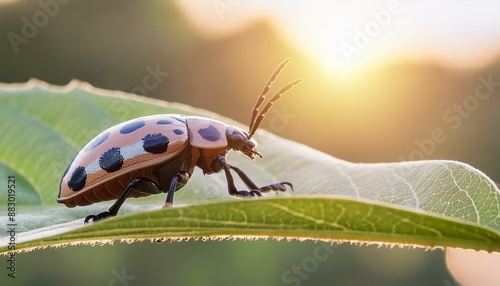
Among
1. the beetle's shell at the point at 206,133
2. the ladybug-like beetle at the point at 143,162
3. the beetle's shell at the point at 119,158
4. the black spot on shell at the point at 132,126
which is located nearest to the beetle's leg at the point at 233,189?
the ladybug-like beetle at the point at 143,162

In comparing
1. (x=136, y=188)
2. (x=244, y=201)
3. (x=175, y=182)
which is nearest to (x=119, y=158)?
(x=136, y=188)

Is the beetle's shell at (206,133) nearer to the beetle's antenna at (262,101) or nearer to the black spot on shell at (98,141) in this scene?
the beetle's antenna at (262,101)

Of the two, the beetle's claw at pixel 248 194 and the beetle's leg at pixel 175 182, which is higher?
the beetle's leg at pixel 175 182

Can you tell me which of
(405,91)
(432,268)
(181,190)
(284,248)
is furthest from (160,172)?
(405,91)

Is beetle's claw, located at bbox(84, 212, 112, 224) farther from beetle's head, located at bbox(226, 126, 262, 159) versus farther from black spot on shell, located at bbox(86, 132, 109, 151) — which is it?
beetle's head, located at bbox(226, 126, 262, 159)

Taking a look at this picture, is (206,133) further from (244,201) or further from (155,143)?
(244,201)

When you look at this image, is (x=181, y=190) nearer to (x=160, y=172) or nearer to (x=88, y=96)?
(x=160, y=172)

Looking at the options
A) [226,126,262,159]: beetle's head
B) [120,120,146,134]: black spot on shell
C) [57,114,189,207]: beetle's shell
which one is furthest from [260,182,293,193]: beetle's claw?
[120,120,146,134]: black spot on shell
